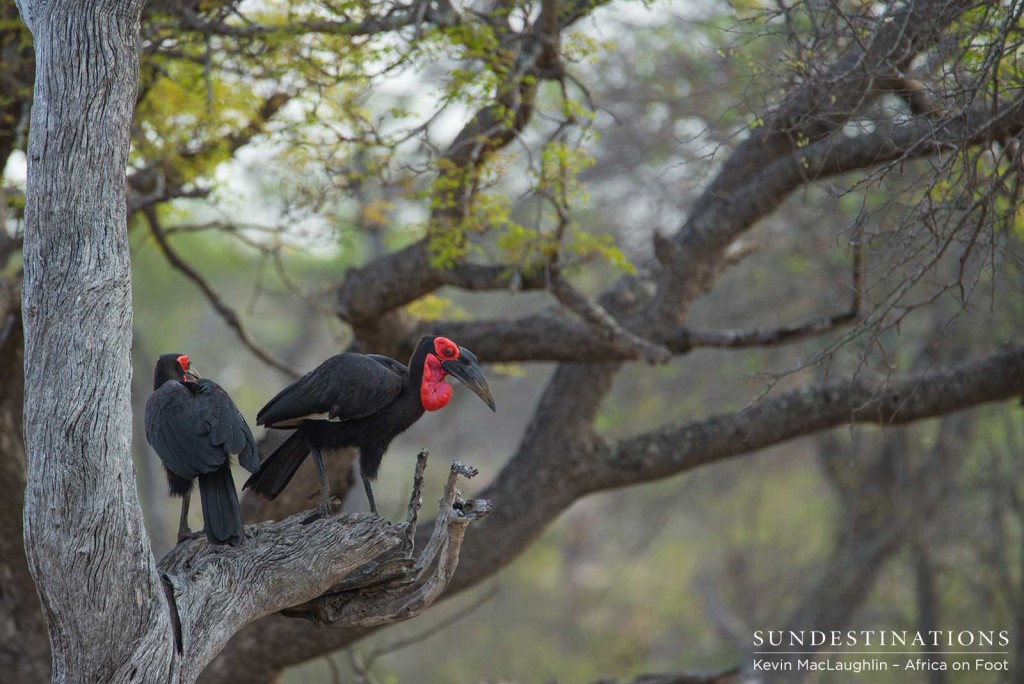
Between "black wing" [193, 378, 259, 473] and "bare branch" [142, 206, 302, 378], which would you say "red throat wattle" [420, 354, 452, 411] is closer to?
"black wing" [193, 378, 259, 473]

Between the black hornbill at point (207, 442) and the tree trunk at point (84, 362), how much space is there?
35 cm

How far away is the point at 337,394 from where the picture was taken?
4449 mm

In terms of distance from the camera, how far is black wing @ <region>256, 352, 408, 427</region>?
175 inches

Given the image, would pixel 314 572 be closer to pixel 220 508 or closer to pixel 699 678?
pixel 220 508

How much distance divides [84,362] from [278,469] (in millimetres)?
1333

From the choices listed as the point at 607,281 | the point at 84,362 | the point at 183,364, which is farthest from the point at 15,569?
the point at 607,281

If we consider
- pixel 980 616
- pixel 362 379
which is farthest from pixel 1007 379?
pixel 980 616

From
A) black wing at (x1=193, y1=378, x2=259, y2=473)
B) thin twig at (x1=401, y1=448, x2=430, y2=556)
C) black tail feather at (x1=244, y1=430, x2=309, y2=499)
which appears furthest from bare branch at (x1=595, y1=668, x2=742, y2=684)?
black wing at (x1=193, y1=378, x2=259, y2=473)

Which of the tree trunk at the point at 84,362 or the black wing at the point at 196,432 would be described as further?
the black wing at the point at 196,432

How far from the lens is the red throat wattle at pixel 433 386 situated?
15.1 ft

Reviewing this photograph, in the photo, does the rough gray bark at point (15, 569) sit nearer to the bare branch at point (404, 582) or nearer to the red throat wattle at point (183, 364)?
the red throat wattle at point (183, 364)

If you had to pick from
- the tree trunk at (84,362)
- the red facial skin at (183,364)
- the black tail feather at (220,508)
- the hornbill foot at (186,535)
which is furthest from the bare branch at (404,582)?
the red facial skin at (183,364)

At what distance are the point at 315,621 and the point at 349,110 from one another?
309 cm

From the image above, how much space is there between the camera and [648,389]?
11.6 m
